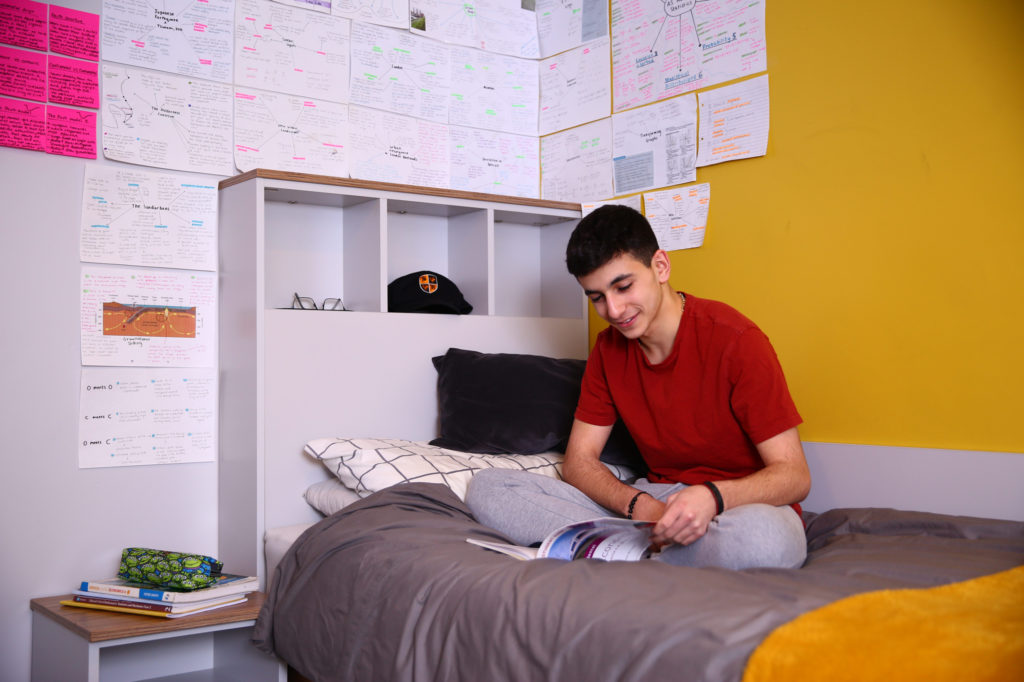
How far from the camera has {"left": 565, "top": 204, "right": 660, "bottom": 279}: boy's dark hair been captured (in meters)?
1.71

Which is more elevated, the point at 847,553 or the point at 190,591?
the point at 847,553

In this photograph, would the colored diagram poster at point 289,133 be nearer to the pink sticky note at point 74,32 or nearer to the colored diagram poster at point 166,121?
the colored diagram poster at point 166,121

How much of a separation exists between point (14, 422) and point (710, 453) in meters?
1.61

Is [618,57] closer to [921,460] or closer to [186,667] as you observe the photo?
[921,460]

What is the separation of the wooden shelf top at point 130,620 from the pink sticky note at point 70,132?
1090 millimetres

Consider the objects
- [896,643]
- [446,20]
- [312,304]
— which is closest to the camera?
[896,643]

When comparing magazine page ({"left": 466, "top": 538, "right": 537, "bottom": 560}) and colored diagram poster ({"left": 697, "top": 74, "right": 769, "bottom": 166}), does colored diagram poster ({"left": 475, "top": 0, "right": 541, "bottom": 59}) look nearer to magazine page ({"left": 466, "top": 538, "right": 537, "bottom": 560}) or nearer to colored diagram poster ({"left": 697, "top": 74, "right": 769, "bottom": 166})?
colored diagram poster ({"left": 697, "top": 74, "right": 769, "bottom": 166})

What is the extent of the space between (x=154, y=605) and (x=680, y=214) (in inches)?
65.9

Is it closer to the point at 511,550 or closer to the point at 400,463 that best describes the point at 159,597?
the point at 400,463

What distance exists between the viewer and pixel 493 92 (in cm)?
291

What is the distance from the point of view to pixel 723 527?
134 cm

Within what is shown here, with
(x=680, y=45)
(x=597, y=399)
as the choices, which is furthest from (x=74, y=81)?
(x=680, y=45)

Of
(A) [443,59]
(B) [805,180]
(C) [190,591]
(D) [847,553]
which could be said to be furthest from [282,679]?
(A) [443,59]

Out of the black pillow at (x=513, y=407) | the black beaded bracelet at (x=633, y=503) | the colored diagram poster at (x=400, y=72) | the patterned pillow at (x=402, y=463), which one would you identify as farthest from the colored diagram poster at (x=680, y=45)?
the black beaded bracelet at (x=633, y=503)
